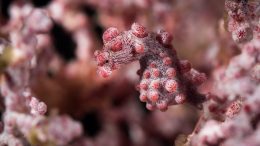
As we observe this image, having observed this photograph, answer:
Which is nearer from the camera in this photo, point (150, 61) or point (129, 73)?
point (150, 61)

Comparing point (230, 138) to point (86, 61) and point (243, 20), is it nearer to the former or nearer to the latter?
point (243, 20)

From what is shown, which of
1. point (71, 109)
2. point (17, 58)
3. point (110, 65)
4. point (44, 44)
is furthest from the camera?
point (71, 109)

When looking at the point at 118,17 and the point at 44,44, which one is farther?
the point at 118,17

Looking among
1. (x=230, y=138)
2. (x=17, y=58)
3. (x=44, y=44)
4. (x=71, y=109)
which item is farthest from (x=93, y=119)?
(x=230, y=138)

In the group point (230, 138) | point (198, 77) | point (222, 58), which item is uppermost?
point (222, 58)

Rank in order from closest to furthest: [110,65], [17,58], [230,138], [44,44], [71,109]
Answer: [230,138]
[110,65]
[17,58]
[44,44]
[71,109]
